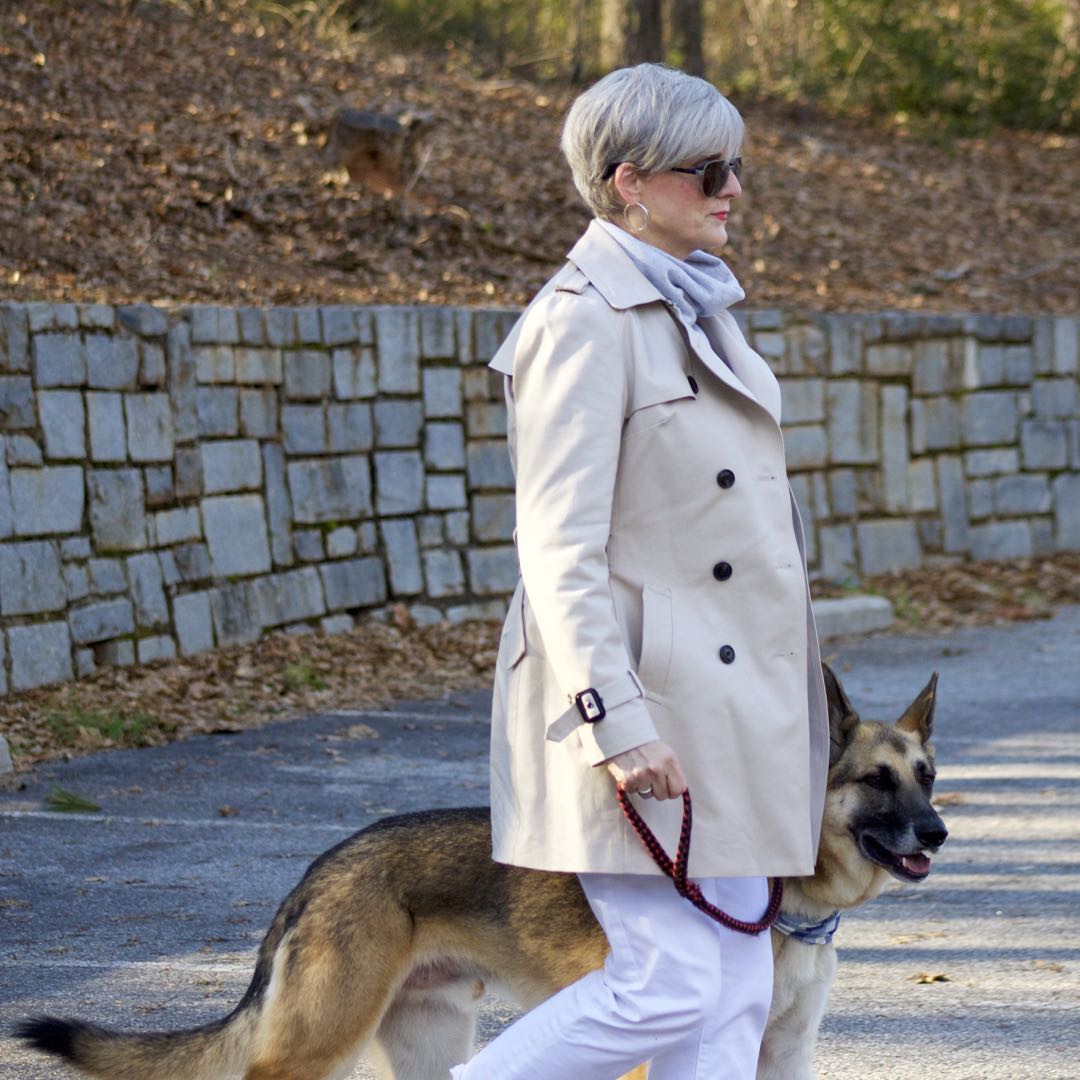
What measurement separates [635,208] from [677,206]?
75 millimetres

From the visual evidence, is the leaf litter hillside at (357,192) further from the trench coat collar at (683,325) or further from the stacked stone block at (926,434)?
the trench coat collar at (683,325)

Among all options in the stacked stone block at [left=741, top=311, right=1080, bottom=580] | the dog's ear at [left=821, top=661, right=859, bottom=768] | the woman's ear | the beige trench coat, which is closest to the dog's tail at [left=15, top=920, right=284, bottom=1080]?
the beige trench coat

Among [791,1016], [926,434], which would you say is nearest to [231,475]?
[926,434]

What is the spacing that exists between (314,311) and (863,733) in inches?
274

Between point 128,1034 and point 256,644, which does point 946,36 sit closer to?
point 256,644

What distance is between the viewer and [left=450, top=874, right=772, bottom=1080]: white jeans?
2809 mm

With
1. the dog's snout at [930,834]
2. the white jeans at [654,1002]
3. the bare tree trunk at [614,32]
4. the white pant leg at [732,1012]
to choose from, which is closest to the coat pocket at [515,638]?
the white jeans at [654,1002]

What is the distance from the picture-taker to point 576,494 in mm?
2789

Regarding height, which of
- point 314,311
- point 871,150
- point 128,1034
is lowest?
point 128,1034

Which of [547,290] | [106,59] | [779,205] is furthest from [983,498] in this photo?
[547,290]

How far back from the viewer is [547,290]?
9.76 feet

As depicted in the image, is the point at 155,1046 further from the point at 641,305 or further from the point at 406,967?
the point at 641,305

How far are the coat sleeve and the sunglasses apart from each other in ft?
0.88

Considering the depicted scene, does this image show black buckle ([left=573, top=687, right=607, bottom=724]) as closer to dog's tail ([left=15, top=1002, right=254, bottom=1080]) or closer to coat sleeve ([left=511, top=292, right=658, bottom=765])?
coat sleeve ([left=511, top=292, right=658, bottom=765])
